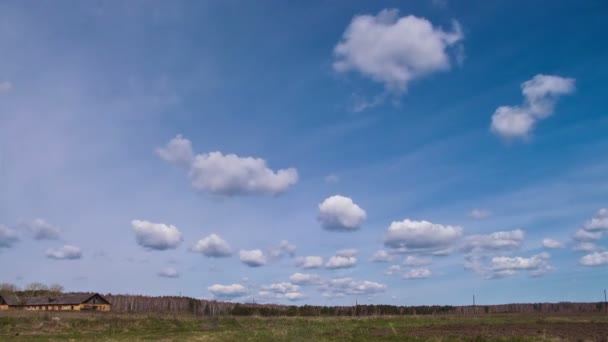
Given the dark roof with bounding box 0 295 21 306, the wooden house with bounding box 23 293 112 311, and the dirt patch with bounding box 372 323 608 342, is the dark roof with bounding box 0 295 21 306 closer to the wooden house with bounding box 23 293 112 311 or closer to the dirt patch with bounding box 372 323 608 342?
the wooden house with bounding box 23 293 112 311

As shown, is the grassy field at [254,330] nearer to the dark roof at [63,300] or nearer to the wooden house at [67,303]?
the wooden house at [67,303]

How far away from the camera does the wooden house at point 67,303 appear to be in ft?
310

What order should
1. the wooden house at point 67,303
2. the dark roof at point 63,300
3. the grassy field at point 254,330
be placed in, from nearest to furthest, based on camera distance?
the grassy field at point 254,330 → the wooden house at point 67,303 → the dark roof at point 63,300

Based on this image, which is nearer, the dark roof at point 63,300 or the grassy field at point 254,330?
the grassy field at point 254,330

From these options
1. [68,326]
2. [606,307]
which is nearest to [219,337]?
[68,326]

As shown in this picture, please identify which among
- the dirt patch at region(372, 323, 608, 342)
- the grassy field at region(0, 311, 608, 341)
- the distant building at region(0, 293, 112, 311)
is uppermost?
the dirt patch at region(372, 323, 608, 342)

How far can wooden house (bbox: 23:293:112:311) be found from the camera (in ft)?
310

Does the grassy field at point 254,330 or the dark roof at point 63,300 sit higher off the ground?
the grassy field at point 254,330

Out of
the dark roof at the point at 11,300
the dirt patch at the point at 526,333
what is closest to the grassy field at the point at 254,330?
the dirt patch at the point at 526,333

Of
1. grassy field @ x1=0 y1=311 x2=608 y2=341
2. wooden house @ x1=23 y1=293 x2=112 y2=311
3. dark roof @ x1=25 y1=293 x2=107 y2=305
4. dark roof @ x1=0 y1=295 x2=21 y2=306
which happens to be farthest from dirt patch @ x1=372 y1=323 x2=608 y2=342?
dark roof @ x1=0 y1=295 x2=21 y2=306

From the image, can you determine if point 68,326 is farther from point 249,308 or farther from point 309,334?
point 249,308

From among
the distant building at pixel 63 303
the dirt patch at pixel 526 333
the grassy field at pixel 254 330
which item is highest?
the dirt patch at pixel 526 333

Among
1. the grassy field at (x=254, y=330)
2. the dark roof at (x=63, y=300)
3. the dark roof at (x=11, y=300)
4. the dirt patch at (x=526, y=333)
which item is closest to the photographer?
the dirt patch at (x=526, y=333)

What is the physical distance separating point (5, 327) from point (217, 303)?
63.1m
